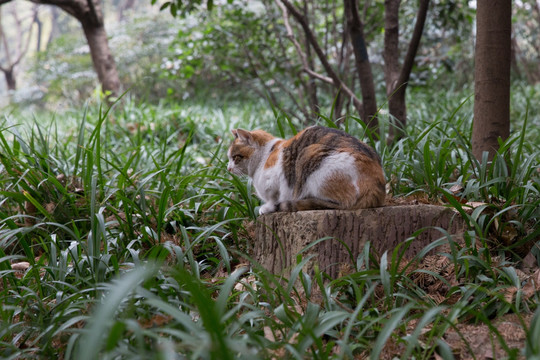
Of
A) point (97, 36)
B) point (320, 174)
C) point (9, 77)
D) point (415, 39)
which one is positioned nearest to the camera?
point (320, 174)

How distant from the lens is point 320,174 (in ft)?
8.59

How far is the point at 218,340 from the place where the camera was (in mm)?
1239

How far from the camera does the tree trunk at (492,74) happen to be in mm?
2938

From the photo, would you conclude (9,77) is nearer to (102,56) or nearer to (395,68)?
(102,56)

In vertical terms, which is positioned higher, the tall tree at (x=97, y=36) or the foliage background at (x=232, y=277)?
the tall tree at (x=97, y=36)

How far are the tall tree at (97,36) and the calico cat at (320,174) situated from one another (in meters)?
4.76

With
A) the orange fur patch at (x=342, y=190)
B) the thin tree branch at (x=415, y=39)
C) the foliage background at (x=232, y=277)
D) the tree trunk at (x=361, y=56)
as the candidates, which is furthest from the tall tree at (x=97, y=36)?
the orange fur patch at (x=342, y=190)

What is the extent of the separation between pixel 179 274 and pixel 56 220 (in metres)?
2.36

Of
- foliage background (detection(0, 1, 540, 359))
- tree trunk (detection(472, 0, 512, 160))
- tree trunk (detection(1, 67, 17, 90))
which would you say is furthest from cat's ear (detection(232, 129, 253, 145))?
tree trunk (detection(1, 67, 17, 90))

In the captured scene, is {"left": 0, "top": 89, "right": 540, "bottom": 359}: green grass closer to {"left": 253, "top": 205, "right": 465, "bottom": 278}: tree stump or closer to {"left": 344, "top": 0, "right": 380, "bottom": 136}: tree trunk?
{"left": 253, "top": 205, "right": 465, "bottom": 278}: tree stump

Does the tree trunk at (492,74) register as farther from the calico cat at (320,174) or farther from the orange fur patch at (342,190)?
the orange fur patch at (342,190)

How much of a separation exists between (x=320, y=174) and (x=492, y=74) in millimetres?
1338

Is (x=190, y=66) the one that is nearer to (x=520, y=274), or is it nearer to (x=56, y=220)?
(x=56, y=220)

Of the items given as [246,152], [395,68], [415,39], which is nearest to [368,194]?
[246,152]
